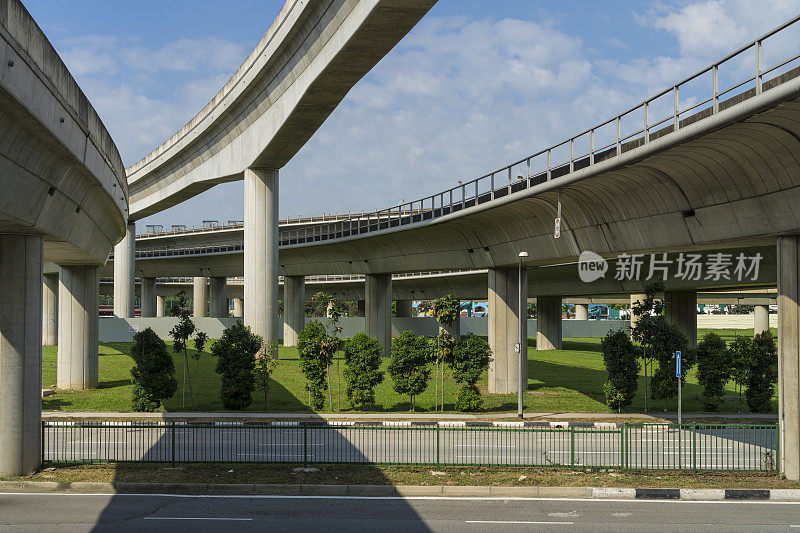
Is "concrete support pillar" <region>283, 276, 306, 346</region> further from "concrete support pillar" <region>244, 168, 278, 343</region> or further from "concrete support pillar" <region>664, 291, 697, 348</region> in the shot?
"concrete support pillar" <region>664, 291, 697, 348</region>

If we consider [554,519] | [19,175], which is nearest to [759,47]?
[554,519]

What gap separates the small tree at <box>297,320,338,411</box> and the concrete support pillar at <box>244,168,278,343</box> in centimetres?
1358

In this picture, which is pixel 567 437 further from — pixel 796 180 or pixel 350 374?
pixel 796 180

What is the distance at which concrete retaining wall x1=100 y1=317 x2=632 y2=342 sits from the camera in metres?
74.2

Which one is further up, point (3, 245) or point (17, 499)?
point (3, 245)

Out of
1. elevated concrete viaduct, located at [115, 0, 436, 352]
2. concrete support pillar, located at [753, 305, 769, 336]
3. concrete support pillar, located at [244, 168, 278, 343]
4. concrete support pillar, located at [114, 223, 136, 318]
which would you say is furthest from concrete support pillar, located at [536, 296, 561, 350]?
concrete support pillar, located at [114, 223, 136, 318]

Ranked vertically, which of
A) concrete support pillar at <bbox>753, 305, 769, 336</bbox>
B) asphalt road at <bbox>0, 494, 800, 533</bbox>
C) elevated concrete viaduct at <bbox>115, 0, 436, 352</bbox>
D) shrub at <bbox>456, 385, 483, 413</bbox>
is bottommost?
asphalt road at <bbox>0, 494, 800, 533</bbox>

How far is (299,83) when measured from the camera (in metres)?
33.3

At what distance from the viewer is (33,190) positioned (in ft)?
56.1

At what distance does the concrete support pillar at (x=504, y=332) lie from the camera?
1489 inches

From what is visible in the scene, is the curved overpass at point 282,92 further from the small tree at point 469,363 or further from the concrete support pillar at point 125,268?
the concrete support pillar at point 125,268

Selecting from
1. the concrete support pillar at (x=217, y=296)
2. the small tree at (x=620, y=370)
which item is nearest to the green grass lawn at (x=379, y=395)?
the small tree at (x=620, y=370)

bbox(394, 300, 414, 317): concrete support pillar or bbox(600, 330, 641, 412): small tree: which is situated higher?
bbox(394, 300, 414, 317): concrete support pillar

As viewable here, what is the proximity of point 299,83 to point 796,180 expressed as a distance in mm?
21665
